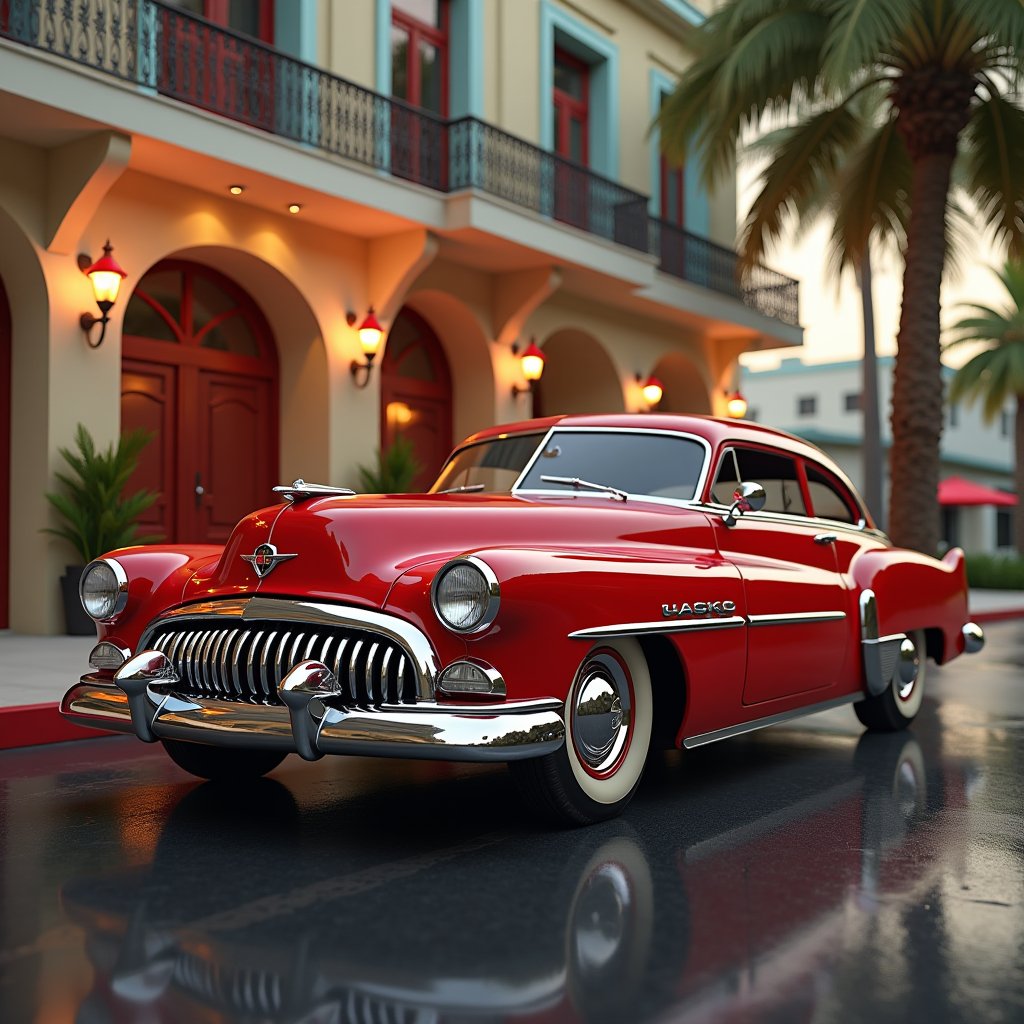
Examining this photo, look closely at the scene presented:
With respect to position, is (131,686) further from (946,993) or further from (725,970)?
(946,993)

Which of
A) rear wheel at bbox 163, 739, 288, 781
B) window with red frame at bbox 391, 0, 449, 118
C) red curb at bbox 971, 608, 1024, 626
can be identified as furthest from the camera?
red curb at bbox 971, 608, 1024, 626

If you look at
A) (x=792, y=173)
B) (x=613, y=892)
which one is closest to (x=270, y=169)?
(x=792, y=173)

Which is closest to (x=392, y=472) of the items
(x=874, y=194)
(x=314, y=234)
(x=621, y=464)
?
(x=314, y=234)

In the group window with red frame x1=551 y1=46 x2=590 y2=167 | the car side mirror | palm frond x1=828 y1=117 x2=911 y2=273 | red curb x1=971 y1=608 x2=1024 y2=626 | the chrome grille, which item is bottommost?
red curb x1=971 y1=608 x2=1024 y2=626

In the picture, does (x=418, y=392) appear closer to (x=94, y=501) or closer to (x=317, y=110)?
(x=317, y=110)

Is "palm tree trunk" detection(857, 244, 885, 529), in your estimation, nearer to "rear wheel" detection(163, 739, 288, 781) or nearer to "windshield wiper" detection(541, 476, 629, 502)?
"windshield wiper" detection(541, 476, 629, 502)

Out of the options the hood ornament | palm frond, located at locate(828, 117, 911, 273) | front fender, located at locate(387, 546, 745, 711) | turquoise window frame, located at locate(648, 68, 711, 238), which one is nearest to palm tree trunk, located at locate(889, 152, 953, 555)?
palm frond, located at locate(828, 117, 911, 273)

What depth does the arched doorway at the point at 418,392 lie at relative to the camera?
16.0 metres

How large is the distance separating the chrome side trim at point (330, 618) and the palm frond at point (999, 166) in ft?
43.0

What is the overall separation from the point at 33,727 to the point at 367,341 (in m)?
8.39

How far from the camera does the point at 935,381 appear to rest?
48.9 feet

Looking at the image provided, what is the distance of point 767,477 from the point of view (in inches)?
247

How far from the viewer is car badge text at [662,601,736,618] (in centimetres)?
475

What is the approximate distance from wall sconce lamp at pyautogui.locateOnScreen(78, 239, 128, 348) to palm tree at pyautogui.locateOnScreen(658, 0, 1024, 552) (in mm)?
6812
